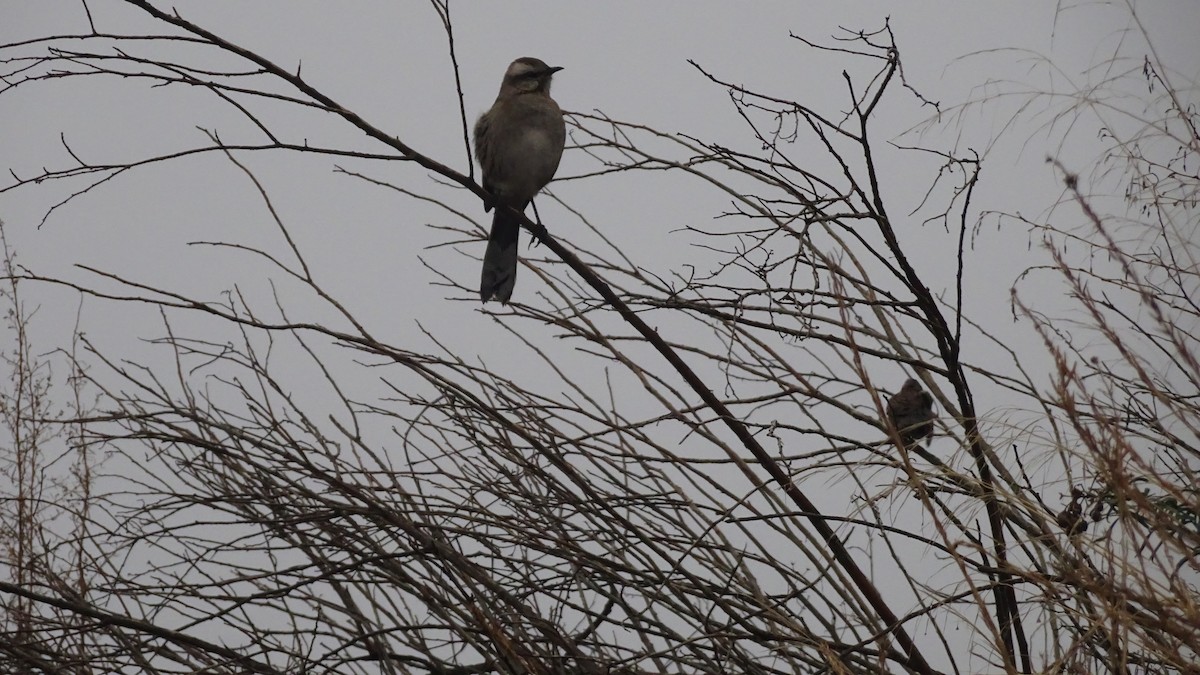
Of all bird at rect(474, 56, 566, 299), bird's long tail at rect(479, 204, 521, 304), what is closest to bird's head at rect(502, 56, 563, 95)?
bird at rect(474, 56, 566, 299)

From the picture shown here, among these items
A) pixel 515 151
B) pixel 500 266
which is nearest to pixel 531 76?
pixel 515 151

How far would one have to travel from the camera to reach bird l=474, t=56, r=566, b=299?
4.20 m

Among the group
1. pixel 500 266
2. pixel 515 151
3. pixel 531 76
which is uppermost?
pixel 531 76

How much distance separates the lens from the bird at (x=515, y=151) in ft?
13.8

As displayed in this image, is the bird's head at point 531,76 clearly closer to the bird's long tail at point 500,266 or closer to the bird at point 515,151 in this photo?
the bird at point 515,151

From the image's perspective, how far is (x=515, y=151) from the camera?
4262mm

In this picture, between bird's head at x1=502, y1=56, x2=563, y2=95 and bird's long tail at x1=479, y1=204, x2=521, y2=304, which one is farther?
bird's head at x1=502, y1=56, x2=563, y2=95

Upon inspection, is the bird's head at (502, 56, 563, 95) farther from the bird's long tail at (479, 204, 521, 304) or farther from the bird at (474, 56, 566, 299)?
the bird's long tail at (479, 204, 521, 304)

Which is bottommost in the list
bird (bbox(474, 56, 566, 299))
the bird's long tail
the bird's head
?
the bird's long tail

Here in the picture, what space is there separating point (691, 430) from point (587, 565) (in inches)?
13.2

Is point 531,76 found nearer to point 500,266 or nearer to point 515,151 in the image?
point 515,151

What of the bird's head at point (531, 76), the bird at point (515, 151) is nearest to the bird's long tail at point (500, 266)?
the bird at point (515, 151)

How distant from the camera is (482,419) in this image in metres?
2.04

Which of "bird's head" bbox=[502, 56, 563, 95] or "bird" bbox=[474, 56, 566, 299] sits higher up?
"bird's head" bbox=[502, 56, 563, 95]
